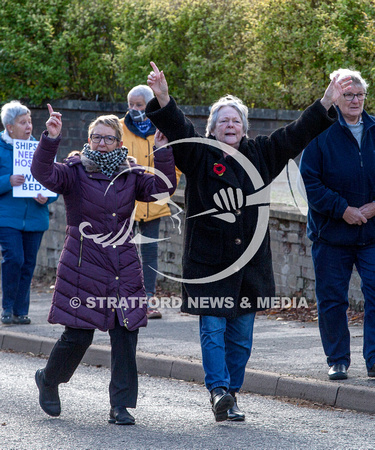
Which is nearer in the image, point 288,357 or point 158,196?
point 158,196

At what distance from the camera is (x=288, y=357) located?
7.57 m

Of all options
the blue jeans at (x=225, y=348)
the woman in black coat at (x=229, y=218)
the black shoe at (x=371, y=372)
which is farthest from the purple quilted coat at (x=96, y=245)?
the black shoe at (x=371, y=372)

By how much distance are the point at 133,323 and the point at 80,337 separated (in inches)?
14.0

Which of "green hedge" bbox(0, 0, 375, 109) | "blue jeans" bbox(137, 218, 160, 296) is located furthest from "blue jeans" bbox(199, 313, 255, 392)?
"green hedge" bbox(0, 0, 375, 109)

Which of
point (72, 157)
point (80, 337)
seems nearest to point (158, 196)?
point (72, 157)

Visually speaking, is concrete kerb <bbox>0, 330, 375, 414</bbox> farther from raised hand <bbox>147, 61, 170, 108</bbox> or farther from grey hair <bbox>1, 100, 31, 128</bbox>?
raised hand <bbox>147, 61, 170, 108</bbox>

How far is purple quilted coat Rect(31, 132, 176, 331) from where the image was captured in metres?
5.67

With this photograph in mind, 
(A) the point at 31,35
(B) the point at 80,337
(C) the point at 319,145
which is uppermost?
(A) the point at 31,35

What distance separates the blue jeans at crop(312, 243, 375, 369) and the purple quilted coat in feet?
5.37

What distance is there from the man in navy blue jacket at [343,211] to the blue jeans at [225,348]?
108 cm

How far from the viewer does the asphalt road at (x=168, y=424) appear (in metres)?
5.21

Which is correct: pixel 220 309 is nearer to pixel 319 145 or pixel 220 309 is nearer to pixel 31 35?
pixel 319 145

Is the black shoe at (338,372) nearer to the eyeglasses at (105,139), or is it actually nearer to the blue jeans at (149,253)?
the eyeglasses at (105,139)

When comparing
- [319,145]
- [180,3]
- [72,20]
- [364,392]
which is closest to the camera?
[364,392]
